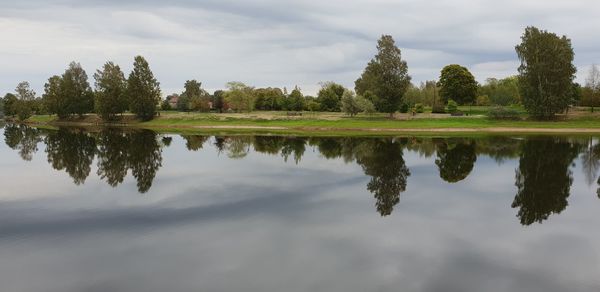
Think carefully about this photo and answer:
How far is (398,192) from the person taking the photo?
86.1 ft

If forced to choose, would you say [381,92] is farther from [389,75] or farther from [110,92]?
[110,92]

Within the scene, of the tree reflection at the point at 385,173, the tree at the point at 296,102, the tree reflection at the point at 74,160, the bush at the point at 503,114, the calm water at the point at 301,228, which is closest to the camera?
the calm water at the point at 301,228

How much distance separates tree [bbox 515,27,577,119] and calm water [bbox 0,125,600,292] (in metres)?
55.1

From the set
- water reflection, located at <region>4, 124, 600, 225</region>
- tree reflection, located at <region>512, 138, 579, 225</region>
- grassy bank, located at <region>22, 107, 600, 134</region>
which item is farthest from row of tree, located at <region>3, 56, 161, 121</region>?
tree reflection, located at <region>512, 138, 579, 225</region>

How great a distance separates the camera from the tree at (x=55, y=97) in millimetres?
135087

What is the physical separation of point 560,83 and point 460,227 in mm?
81474

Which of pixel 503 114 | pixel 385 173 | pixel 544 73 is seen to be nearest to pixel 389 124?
pixel 503 114

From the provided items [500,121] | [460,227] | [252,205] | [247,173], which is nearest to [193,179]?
[247,173]

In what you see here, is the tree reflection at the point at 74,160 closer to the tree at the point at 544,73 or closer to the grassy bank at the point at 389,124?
the grassy bank at the point at 389,124

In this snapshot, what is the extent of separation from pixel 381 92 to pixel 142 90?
61604mm

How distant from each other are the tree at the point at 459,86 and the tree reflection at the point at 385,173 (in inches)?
3500

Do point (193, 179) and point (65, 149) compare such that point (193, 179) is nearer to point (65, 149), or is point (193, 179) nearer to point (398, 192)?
point (398, 192)

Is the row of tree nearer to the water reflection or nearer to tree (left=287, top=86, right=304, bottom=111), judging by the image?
tree (left=287, top=86, right=304, bottom=111)

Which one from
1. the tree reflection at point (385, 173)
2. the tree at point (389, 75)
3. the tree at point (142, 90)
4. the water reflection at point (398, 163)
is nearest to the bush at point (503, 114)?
the tree at point (389, 75)
